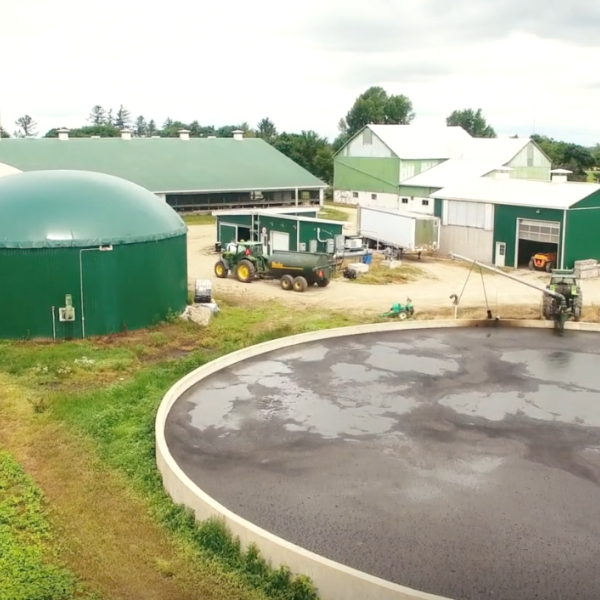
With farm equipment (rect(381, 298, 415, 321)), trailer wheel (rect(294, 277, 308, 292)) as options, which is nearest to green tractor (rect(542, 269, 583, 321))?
farm equipment (rect(381, 298, 415, 321))

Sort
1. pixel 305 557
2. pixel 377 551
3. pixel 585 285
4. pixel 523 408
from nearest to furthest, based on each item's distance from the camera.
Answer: pixel 305 557, pixel 377 551, pixel 523 408, pixel 585 285

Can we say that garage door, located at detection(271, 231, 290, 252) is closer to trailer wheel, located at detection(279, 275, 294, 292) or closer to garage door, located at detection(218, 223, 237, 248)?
garage door, located at detection(218, 223, 237, 248)

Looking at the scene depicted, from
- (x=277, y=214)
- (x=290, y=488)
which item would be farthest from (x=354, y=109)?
(x=290, y=488)

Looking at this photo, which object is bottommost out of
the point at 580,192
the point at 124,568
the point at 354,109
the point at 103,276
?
the point at 124,568

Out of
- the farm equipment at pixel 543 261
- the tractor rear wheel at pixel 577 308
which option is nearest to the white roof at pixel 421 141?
the farm equipment at pixel 543 261

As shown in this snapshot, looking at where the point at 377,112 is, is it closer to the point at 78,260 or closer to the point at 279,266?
the point at 279,266

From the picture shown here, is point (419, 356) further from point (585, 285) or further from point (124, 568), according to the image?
point (585, 285)

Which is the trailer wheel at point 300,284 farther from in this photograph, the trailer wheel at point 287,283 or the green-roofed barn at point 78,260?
the green-roofed barn at point 78,260
